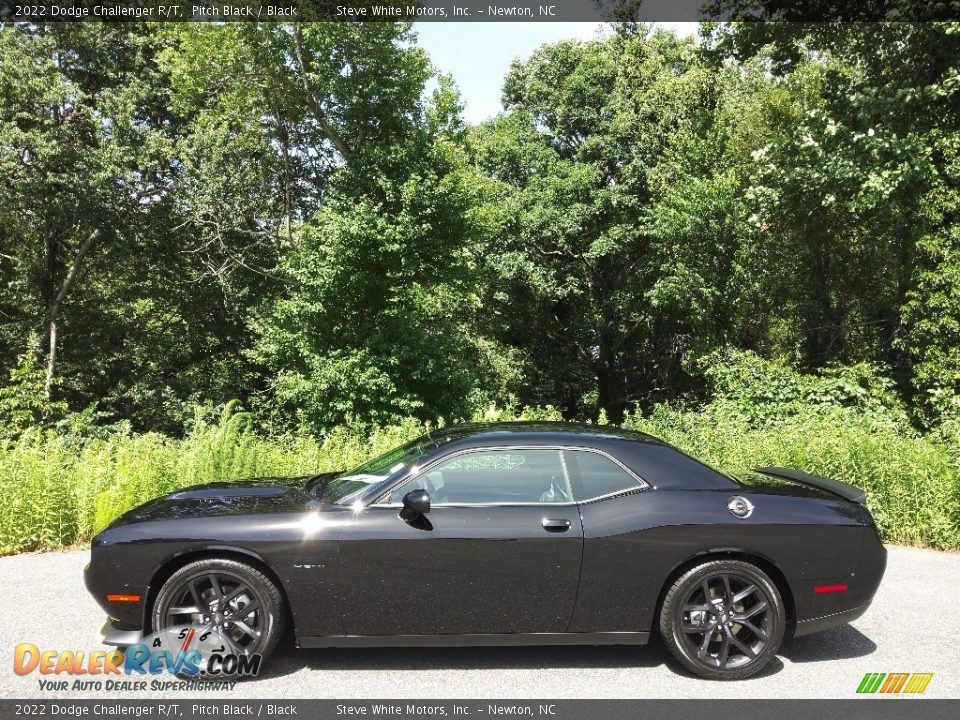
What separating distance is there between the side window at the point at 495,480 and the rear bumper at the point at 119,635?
65.4 inches

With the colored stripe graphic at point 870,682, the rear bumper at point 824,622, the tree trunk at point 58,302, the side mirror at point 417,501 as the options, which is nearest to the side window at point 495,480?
the side mirror at point 417,501

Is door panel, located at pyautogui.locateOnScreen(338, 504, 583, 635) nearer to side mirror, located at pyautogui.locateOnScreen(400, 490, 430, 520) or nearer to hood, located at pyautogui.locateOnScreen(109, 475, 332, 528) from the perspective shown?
side mirror, located at pyautogui.locateOnScreen(400, 490, 430, 520)

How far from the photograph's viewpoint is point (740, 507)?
4.50 m

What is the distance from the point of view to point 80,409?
76.7 feet

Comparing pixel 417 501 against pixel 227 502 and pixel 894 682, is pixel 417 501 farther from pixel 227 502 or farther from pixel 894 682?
pixel 894 682

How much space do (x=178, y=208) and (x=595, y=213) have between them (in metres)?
14.4

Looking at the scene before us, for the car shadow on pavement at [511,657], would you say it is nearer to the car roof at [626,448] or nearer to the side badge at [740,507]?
the side badge at [740,507]

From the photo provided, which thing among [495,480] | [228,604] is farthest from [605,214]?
[228,604]

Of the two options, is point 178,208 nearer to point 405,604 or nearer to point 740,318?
point 740,318

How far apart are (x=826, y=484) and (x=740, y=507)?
1.01 metres

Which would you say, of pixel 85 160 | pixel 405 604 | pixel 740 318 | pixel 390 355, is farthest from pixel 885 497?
pixel 85 160

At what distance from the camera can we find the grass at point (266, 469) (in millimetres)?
7512

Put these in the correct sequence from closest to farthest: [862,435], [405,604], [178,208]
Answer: [405,604] < [862,435] < [178,208]

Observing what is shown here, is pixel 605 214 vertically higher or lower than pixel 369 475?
higher
